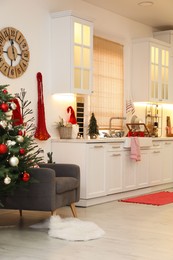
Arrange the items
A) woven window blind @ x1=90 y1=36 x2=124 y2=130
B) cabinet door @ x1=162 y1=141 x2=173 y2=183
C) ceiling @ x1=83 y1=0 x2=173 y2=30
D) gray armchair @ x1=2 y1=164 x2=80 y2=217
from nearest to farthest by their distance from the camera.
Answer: gray armchair @ x1=2 y1=164 x2=80 y2=217 → ceiling @ x1=83 y1=0 x2=173 y2=30 → woven window blind @ x1=90 y1=36 x2=124 y2=130 → cabinet door @ x1=162 y1=141 x2=173 y2=183

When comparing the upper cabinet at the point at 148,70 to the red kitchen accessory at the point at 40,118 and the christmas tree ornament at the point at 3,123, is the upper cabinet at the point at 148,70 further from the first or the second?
the christmas tree ornament at the point at 3,123

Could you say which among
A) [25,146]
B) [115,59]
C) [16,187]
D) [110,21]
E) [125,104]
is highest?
[110,21]

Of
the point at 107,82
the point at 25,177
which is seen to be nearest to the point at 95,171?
the point at 107,82

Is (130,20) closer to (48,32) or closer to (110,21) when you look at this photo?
(110,21)

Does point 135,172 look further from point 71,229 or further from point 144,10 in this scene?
point 71,229

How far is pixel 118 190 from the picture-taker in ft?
22.2

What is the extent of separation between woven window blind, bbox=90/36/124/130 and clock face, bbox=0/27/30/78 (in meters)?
1.57

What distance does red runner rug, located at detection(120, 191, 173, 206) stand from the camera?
6512mm

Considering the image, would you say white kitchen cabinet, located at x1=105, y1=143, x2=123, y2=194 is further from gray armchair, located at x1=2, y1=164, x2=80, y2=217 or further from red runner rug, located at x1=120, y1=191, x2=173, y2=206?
gray armchair, located at x1=2, y1=164, x2=80, y2=217

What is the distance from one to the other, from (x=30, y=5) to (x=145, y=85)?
2754 millimetres

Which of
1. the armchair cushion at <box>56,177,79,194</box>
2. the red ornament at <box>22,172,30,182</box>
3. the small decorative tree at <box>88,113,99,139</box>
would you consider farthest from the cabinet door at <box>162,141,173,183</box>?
the red ornament at <box>22,172,30,182</box>

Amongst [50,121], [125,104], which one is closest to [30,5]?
[50,121]

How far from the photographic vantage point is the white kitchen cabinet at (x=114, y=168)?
6.52 metres

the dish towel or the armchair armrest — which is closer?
the armchair armrest
